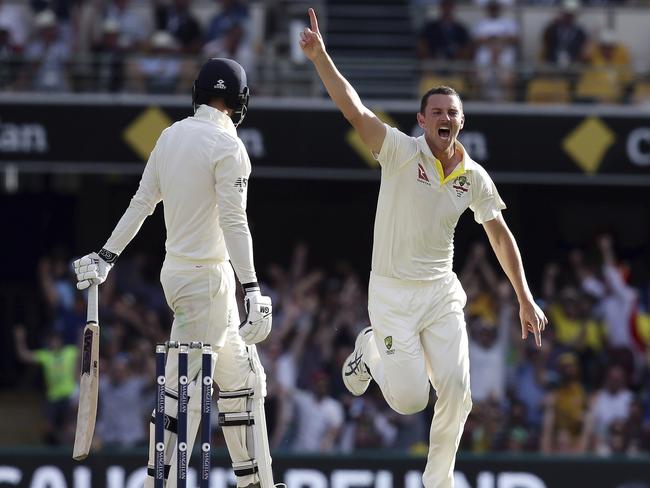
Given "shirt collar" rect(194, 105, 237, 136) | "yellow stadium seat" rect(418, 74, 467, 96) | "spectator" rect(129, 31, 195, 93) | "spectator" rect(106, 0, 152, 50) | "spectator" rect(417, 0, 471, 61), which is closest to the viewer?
"shirt collar" rect(194, 105, 237, 136)

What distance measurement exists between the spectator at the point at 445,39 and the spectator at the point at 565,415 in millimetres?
4073

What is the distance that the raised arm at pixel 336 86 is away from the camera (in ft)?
23.3

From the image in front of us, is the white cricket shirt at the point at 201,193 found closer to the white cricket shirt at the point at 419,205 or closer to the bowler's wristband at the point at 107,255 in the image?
the bowler's wristband at the point at 107,255

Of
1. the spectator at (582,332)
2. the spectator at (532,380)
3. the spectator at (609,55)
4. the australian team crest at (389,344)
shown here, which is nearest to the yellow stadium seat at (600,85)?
the spectator at (609,55)

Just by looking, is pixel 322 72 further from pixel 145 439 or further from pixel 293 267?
pixel 293 267

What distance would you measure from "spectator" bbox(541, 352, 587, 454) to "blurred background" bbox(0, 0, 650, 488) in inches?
0.7

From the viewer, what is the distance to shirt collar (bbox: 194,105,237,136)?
7.58 m

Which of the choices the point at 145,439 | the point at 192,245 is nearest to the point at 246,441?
the point at 192,245

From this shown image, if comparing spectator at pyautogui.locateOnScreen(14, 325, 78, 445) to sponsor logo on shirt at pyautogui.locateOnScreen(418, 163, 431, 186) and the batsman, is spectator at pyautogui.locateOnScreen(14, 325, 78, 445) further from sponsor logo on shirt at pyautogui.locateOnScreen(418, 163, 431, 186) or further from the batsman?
sponsor logo on shirt at pyautogui.locateOnScreen(418, 163, 431, 186)

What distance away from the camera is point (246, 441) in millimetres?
7699

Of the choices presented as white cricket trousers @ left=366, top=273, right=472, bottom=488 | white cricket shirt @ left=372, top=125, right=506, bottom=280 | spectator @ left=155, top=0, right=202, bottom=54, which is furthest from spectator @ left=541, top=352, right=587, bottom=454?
white cricket shirt @ left=372, top=125, right=506, bottom=280

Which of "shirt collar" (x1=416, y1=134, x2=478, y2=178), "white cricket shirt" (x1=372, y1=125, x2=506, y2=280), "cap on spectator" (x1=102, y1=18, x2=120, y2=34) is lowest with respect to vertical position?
"white cricket shirt" (x1=372, y1=125, x2=506, y2=280)

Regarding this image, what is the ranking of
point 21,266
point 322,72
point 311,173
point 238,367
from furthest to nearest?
point 21,266, point 311,173, point 238,367, point 322,72

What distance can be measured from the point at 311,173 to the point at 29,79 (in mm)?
3050
